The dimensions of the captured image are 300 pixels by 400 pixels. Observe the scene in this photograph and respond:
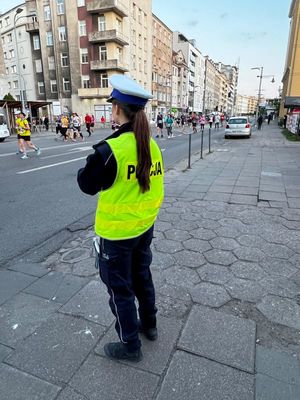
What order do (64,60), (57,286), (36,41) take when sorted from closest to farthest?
(57,286) → (64,60) → (36,41)

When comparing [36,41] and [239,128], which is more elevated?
[36,41]

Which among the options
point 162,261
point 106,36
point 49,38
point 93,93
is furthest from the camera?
point 49,38

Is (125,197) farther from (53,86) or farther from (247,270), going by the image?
(53,86)

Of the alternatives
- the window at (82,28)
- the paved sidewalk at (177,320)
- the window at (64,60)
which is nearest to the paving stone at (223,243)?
the paved sidewalk at (177,320)

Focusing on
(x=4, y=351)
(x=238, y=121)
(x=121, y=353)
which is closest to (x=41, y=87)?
(x=238, y=121)

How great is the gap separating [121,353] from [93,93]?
42823 mm

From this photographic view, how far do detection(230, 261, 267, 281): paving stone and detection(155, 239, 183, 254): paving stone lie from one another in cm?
72

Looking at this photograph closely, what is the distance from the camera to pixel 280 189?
6594 mm

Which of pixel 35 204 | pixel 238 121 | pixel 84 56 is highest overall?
pixel 84 56

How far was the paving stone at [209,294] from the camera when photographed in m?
2.59

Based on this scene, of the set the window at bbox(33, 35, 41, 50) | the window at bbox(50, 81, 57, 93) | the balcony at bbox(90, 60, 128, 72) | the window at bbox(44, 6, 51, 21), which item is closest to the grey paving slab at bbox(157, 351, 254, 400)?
the balcony at bbox(90, 60, 128, 72)

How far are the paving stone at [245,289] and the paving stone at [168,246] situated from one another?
0.87m

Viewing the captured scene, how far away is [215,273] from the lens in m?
3.05

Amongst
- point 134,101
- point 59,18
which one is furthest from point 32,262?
point 59,18
